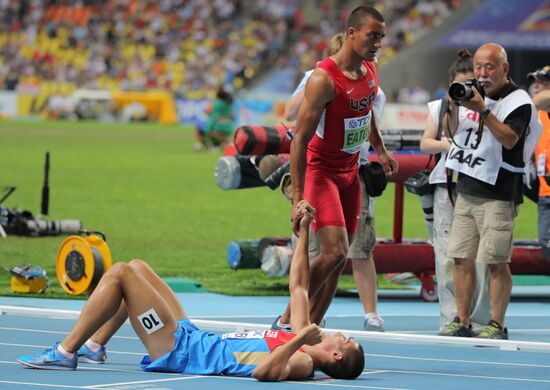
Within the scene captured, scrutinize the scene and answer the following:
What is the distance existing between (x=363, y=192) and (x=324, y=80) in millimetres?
1958

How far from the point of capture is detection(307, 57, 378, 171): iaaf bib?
856 centimetres

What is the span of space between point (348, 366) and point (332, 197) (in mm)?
1706

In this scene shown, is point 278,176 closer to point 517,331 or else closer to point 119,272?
point 517,331

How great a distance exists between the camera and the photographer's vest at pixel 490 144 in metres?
9.47

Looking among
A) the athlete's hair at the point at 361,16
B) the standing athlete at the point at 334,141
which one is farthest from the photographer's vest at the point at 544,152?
the athlete's hair at the point at 361,16

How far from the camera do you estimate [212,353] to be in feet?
24.5

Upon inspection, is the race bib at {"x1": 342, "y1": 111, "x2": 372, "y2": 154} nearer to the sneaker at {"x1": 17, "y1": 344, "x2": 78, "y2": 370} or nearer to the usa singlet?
the usa singlet

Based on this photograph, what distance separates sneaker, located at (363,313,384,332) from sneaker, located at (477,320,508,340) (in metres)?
0.81

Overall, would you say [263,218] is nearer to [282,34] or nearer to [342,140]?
[342,140]

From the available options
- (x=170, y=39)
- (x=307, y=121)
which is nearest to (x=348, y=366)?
(x=307, y=121)

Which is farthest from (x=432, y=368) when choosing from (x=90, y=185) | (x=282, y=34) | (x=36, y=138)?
(x=282, y=34)

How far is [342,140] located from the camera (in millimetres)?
8711

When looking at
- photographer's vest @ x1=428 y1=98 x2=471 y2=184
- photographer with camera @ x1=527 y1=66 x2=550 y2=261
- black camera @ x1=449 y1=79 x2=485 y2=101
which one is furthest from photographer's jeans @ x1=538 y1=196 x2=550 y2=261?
black camera @ x1=449 y1=79 x2=485 y2=101

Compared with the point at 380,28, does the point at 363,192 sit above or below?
below
